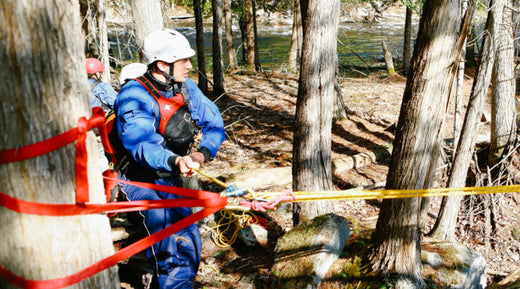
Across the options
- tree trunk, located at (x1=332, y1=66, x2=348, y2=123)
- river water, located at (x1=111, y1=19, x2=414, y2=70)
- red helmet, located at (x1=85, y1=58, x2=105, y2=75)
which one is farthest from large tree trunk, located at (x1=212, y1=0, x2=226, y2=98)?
red helmet, located at (x1=85, y1=58, x2=105, y2=75)

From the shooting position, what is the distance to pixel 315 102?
4.29m

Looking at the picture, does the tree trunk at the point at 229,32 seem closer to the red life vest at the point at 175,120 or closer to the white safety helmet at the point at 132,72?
the white safety helmet at the point at 132,72

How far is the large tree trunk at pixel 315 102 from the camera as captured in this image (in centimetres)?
416

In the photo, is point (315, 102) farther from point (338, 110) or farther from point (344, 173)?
point (338, 110)

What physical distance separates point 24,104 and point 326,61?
3.37 m

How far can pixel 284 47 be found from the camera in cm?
2581

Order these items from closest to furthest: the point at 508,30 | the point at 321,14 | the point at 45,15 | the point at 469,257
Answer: the point at 45,15, the point at 469,257, the point at 321,14, the point at 508,30

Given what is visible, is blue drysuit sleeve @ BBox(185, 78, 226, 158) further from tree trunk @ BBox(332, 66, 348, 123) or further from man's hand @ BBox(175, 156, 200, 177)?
tree trunk @ BBox(332, 66, 348, 123)

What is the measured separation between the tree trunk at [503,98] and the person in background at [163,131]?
237 inches

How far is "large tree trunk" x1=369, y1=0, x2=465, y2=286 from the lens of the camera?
2.79 metres

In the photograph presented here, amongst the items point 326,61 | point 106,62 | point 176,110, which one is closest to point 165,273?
point 176,110

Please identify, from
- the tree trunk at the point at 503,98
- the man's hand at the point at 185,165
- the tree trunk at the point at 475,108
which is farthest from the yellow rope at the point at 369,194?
the tree trunk at the point at 503,98

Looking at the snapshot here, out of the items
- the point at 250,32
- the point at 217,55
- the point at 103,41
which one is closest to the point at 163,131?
the point at 103,41

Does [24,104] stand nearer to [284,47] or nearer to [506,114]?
[506,114]
